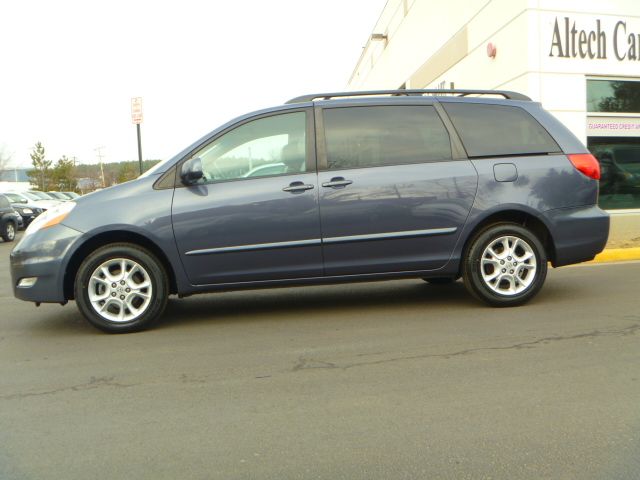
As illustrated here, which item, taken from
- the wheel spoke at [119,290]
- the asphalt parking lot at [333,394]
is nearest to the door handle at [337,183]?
the asphalt parking lot at [333,394]

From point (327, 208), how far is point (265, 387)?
188 cm

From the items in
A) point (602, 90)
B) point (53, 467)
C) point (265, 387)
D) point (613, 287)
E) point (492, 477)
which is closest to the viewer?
point (492, 477)

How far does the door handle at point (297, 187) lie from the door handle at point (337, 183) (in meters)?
0.13

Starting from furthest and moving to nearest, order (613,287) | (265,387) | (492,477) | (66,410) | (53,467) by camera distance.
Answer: (613,287)
(265,387)
(66,410)
(53,467)
(492,477)

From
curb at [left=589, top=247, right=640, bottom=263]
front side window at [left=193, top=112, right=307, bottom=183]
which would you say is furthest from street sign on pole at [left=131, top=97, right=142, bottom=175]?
curb at [left=589, top=247, right=640, bottom=263]

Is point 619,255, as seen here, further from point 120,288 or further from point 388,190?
point 120,288

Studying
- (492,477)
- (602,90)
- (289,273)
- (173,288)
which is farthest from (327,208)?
(602,90)

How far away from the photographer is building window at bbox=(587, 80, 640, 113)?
39.9 feet

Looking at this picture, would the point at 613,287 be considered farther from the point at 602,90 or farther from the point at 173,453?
the point at 602,90

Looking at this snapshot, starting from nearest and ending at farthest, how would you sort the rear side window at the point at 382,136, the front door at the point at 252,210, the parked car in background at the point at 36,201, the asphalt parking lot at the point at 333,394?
the asphalt parking lot at the point at 333,394, the front door at the point at 252,210, the rear side window at the point at 382,136, the parked car in background at the point at 36,201

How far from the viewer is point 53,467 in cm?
275

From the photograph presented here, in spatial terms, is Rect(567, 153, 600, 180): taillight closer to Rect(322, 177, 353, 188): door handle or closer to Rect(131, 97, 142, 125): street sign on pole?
Rect(322, 177, 353, 188): door handle

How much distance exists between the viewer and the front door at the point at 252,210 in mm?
5016

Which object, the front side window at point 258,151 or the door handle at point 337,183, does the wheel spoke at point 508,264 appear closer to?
the door handle at point 337,183
